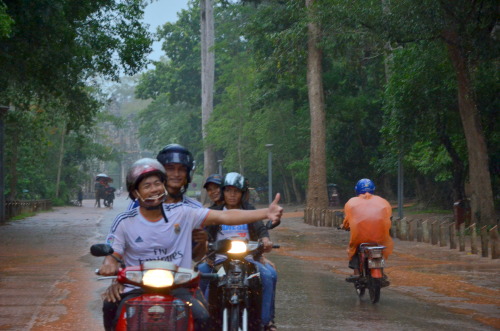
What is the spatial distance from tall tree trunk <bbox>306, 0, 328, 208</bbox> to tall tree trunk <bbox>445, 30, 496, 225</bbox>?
1265 centimetres

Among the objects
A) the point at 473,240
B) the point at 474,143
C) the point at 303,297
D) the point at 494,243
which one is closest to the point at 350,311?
the point at 303,297

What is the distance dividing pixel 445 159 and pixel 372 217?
2296 cm

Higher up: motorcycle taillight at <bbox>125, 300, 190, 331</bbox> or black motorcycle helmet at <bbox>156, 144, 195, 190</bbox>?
black motorcycle helmet at <bbox>156, 144, 195, 190</bbox>

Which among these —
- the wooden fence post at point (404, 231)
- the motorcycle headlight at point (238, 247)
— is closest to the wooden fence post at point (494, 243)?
the wooden fence post at point (404, 231)

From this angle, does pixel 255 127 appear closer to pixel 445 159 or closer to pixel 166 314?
pixel 445 159

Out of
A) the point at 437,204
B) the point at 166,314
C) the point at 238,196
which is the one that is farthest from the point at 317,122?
the point at 166,314

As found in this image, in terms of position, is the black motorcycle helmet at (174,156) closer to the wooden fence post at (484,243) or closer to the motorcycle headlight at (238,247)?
the motorcycle headlight at (238,247)

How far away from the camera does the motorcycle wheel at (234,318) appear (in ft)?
20.1

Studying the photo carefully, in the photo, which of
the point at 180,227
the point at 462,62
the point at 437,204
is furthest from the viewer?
the point at 437,204

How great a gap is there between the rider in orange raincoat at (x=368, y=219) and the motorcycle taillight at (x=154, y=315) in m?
6.56

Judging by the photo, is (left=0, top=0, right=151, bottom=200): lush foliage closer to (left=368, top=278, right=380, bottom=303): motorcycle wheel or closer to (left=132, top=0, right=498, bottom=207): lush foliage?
(left=132, top=0, right=498, bottom=207): lush foliage

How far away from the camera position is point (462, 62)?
74.4ft

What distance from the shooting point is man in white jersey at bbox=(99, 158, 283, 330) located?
5.13 metres

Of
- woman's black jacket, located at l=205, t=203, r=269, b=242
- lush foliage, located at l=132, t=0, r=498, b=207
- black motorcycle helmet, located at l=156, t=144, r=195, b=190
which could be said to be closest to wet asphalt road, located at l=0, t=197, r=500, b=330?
woman's black jacket, located at l=205, t=203, r=269, b=242
